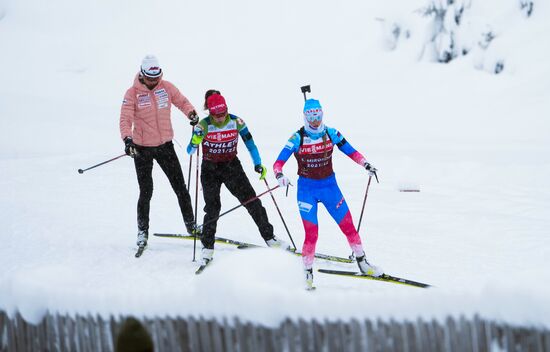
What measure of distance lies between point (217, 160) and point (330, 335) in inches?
148

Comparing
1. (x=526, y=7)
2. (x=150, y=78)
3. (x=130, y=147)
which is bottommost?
(x=130, y=147)

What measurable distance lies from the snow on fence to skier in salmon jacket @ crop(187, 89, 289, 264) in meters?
3.08

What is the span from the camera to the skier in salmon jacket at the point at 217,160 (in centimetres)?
647

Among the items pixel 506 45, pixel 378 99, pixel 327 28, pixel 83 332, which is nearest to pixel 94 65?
pixel 327 28

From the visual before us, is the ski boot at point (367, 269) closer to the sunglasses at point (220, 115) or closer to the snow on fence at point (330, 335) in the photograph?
the sunglasses at point (220, 115)

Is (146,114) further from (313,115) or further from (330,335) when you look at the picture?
A: (330,335)

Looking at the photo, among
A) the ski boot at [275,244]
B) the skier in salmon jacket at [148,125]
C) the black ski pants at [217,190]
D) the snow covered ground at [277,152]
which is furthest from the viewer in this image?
the ski boot at [275,244]

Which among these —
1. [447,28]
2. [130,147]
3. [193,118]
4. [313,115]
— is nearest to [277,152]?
[193,118]

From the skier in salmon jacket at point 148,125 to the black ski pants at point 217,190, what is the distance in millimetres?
655

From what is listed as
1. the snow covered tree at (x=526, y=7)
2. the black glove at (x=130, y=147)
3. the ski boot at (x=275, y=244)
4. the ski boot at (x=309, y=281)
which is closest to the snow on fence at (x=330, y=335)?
the ski boot at (x=309, y=281)

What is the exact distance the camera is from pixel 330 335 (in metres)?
3.19

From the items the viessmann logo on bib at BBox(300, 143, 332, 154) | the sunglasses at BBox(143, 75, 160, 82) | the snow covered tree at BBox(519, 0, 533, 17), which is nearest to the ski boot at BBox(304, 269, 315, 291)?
the viessmann logo on bib at BBox(300, 143, 332, 154)

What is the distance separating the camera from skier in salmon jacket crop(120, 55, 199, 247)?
6789 millimetres

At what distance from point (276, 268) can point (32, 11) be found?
4171 cm
